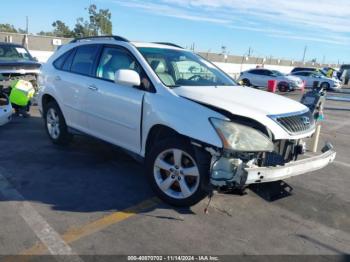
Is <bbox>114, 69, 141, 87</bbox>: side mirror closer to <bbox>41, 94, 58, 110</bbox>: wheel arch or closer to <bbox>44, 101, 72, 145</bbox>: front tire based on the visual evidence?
<bbox>44, 101, 72, 145</bbox>: front tire

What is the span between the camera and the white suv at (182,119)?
3.90 meters

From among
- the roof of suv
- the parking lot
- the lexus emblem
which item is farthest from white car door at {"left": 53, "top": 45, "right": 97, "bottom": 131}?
the lexus emblem

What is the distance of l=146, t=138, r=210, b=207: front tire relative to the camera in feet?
13.5

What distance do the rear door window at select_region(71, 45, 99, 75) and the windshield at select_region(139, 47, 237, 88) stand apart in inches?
37.5

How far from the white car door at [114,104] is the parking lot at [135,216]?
591 millimetres

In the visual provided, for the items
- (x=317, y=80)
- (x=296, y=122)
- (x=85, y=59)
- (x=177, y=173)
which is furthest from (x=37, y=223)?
(x=317, y=80)

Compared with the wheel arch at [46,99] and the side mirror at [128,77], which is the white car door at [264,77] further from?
the side mirror at [128,77]

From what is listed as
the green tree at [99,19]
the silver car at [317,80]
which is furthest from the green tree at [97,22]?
the silver car at [317,80]

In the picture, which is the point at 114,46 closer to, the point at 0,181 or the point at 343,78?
the point at 0,181

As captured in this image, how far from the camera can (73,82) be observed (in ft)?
19.4

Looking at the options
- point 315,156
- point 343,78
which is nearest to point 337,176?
point 315,156

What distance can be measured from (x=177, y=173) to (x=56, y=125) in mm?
3147

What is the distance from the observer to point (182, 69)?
207 inches

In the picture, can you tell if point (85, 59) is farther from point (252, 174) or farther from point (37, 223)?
point (252, 174)
